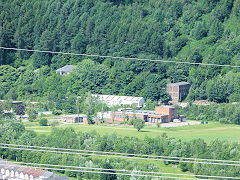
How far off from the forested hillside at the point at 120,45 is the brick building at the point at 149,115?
1.94 m

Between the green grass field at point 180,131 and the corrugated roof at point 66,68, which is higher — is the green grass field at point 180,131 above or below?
below

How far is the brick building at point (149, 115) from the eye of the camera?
864 inches

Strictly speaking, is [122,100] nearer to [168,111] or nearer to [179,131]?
[168,111]

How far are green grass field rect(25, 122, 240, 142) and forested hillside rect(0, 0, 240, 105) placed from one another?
11.0 ft

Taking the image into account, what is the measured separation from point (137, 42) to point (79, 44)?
3.23m

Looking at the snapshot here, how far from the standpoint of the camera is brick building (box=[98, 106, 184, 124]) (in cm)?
2195

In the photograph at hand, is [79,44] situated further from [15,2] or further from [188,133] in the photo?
[188,133]

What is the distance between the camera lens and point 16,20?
33906 mm

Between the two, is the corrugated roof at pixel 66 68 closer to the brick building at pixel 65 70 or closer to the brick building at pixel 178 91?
the brick building at pixel 65 70

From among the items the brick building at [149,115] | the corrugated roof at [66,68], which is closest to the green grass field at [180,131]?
the brick building at [149,115]

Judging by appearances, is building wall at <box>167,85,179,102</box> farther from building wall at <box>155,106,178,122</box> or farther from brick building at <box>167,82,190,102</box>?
building wall at <box>155,106,178,122</box>

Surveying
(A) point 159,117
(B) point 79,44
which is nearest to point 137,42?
(B) point 79,44

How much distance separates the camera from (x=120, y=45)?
29438mm

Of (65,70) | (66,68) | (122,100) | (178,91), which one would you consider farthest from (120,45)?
(178,91)
